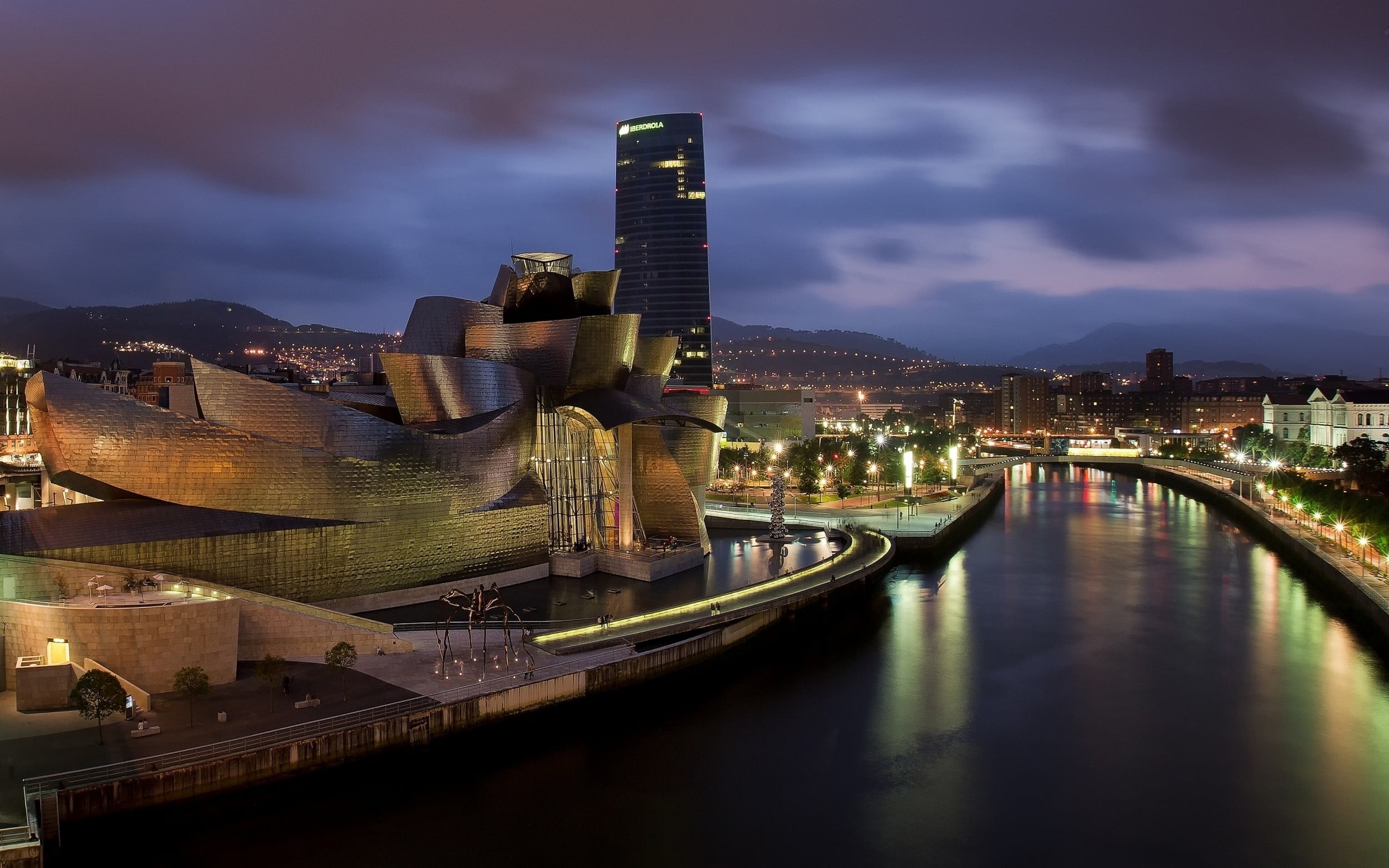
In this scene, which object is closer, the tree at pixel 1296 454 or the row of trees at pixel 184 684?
the row of trees at pixel 184 684

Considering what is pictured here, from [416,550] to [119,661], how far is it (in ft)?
28.1

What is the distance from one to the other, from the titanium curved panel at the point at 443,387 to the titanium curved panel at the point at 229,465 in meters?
2.07

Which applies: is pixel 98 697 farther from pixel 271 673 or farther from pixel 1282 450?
pixel 1282 450

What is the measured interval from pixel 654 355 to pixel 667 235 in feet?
280

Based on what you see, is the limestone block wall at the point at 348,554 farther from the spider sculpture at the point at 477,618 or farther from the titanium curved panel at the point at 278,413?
the titanium curved panel at the point at 278,413

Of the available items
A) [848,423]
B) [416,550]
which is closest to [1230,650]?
[416,550]

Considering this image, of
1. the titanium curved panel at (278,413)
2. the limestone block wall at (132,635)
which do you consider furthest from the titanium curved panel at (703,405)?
the limestone block wall at (132,635)

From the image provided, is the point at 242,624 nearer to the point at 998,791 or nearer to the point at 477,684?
the point at 477,684

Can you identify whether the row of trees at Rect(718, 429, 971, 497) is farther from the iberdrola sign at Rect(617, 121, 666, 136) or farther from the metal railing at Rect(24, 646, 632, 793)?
the iberdrola sign at Rect(617, 121, 666, 136)

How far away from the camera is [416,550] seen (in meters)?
26.7

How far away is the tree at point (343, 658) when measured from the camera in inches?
800

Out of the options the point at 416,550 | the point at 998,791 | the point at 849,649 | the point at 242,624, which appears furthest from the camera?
the point at 849,649

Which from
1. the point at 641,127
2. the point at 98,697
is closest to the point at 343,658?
the point at 98,697

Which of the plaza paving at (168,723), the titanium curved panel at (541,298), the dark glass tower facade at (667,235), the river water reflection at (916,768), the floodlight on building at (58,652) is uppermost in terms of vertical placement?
the dark glass tower facade at (667,235)
